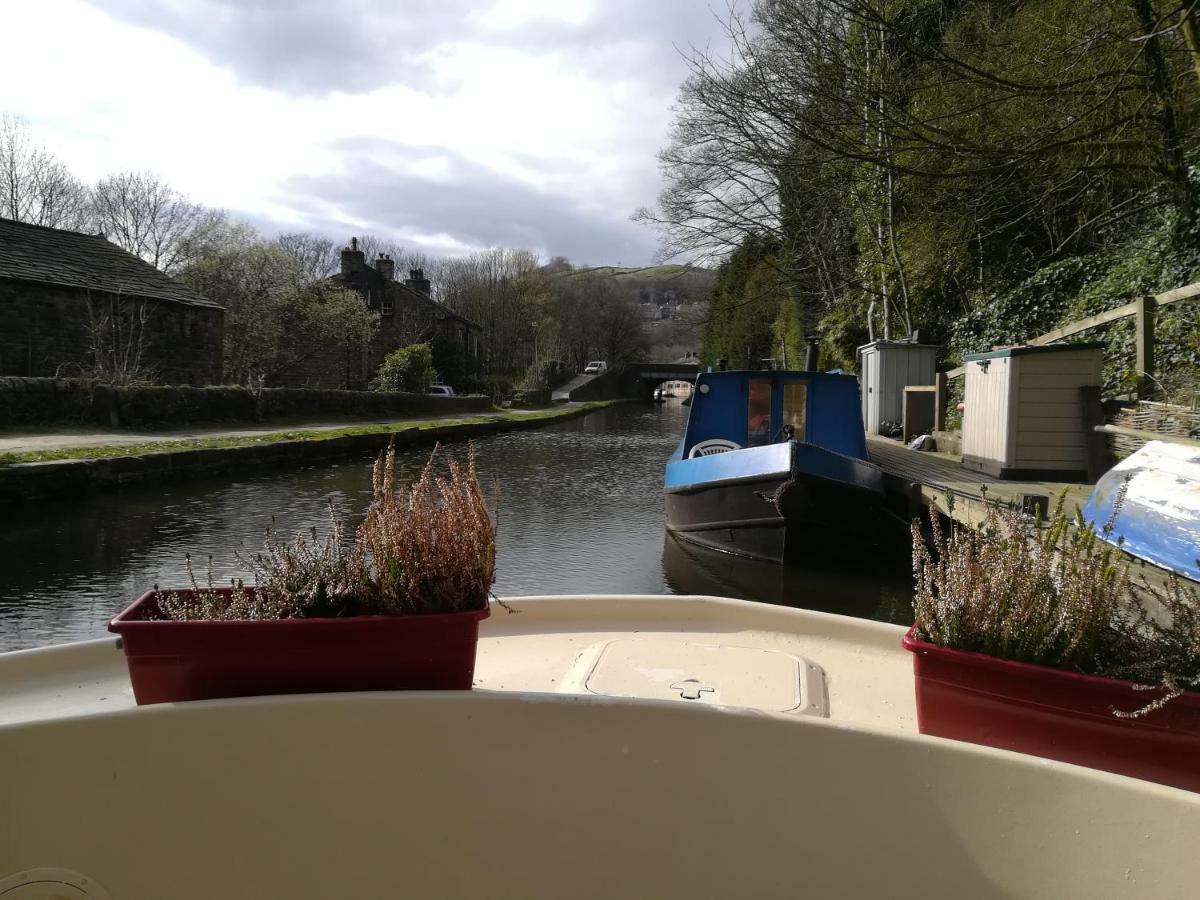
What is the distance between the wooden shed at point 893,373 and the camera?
47.4 feet

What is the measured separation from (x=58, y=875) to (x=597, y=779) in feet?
3.54

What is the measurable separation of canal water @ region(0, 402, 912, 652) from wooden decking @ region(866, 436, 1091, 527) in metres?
0.71

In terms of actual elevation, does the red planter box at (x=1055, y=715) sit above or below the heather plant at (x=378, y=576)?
below

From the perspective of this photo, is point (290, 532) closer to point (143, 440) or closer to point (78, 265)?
point (143, 440)

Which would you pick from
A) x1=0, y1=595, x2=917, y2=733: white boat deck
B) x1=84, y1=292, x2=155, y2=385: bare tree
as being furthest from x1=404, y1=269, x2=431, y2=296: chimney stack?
x1=0, y1=595, x2=917, y2=733: white boat deck

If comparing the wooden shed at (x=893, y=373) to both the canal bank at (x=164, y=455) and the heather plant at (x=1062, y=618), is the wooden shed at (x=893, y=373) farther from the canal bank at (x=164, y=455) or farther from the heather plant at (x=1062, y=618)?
the heather plant at (x=1062, y=618)

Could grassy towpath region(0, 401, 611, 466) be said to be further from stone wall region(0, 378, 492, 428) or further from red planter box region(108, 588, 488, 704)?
red planter box region(108, 588, 488, 704)

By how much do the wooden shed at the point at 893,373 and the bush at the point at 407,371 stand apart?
19184 millimetres

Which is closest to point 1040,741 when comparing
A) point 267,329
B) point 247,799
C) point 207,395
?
point 247,799

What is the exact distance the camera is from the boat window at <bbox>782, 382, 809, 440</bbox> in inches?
381

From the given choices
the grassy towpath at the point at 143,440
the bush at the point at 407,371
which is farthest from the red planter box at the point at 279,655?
the bush at the point at 407,371

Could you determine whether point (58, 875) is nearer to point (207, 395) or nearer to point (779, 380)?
point (779, 380)

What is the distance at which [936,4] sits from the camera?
13.6 metres

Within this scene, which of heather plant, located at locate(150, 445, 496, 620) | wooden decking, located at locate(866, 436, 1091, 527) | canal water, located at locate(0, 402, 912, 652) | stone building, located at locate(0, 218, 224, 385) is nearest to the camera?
heather plant, located at locate(150, 445, 496, 620)
